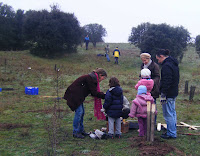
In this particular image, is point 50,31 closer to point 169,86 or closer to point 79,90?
point 79,90

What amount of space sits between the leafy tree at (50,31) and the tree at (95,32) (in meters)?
9.39

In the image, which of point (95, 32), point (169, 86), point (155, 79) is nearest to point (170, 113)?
point (169, 86)

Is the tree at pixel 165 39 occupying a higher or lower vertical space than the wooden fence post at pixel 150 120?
higher

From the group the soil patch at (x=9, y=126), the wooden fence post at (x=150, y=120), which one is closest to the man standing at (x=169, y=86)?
the wooden fence post at (x=150, y=120)

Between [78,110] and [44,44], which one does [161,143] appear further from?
[44,44]

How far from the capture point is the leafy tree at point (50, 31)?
25.0m

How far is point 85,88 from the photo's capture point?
5328 millimetres

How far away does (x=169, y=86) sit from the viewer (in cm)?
493

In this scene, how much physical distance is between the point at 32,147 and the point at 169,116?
124 inches

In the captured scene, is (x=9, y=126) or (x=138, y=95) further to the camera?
(x=9, y=126)

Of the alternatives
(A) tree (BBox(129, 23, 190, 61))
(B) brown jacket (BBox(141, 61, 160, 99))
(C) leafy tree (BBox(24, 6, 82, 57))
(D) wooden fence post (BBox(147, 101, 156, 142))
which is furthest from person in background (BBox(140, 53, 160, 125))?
(C) leafy tree (BBox(24, 6, 82, 57))

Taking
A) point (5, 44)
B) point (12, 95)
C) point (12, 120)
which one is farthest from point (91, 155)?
point (5, 44)

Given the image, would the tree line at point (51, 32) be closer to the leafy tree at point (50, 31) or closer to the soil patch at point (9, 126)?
the leafy tree at point (50, 31)

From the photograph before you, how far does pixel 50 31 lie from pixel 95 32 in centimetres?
1271
